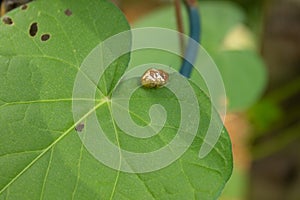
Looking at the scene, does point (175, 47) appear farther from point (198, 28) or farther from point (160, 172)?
point (160, 172)

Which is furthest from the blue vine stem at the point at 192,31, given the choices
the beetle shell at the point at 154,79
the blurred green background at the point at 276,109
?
the blurred green background at the point at 276,109

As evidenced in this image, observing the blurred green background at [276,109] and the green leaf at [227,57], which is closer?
the green leaf at [227,57]

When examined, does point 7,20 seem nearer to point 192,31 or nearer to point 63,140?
point 63,140

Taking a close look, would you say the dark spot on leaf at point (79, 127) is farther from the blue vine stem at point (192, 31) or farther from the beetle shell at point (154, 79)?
the blue vine stem at point (192, 31)

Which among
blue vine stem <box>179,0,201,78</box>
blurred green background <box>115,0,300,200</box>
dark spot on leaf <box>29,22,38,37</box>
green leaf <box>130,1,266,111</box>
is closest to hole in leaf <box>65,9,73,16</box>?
dark spot on leaf <box>29,22,38,37</box>

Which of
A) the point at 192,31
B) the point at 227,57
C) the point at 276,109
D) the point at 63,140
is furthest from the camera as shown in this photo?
the point at 276,109

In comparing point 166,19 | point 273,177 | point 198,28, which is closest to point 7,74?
point 198,28

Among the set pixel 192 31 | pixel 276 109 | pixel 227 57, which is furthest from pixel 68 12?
pixel 276 109

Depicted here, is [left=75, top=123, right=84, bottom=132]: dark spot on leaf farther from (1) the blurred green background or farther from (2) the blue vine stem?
(1) the blurred green background
